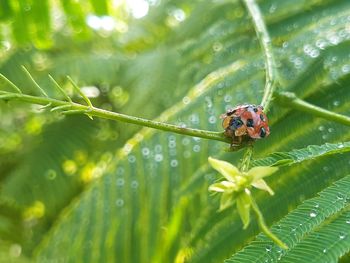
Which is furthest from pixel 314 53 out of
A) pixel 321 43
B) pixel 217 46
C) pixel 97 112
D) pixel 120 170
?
pixel 97 112

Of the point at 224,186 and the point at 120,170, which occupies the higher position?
the point at 120,170

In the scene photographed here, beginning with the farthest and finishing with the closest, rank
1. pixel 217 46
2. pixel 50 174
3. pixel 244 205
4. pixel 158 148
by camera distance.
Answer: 1. pixel 50 174
2. pixel 217 46
3. pixel 158 148
4. pixel 244 205

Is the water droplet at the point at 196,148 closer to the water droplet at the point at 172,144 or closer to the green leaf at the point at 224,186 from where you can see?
the water droplet at the point at 172,144

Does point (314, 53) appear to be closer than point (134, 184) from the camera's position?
Yes

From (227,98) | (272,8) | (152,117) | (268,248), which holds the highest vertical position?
(272,8)

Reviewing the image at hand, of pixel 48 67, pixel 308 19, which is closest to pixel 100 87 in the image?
pixel 48 67

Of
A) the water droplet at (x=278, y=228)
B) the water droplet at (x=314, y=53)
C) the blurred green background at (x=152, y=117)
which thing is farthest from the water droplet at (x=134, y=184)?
the water droplet at (x=278, y=228)

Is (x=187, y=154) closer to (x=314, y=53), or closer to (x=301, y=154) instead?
(x=314, y=53)

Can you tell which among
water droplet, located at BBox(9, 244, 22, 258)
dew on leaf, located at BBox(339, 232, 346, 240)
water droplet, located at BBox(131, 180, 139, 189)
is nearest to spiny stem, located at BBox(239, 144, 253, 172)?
dew on leaf, located at BBox(339, 232, 346, 240)

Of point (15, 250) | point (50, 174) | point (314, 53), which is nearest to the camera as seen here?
point (314, 53)
